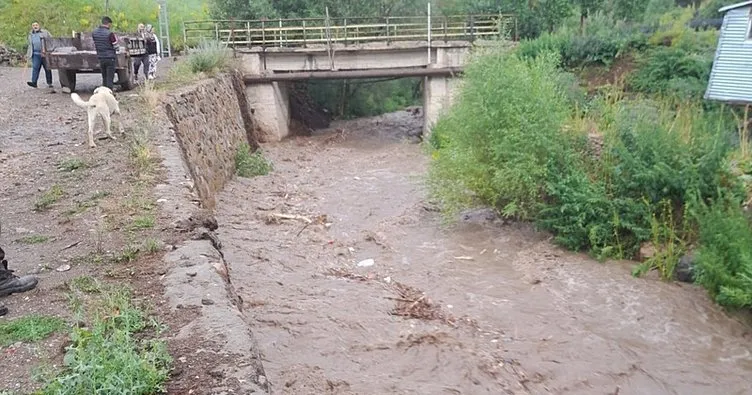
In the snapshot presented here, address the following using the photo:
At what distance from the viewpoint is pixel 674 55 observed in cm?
2011

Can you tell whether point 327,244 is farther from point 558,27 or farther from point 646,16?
point 646,16

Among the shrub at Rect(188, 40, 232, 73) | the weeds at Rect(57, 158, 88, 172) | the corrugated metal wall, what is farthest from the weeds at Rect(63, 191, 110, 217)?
the corrugated metal wall

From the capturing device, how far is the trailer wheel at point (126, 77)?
1424 cm

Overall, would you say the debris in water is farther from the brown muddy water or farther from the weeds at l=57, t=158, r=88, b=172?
the weeds at l=57, t=158, r=88, b=172

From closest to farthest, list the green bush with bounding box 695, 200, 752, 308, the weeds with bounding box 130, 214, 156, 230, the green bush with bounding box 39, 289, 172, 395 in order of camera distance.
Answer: the green bush with bounding box 39, 289, 172, 395, the weeds with bounding box 130, 214, 156, 230, the green bush with bounding box 695, 200, 752, 308

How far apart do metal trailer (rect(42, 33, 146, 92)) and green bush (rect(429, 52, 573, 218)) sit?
743 centimetres

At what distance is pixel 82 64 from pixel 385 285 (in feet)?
30.0

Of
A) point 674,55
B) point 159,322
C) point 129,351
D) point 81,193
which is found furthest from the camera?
point 674,55

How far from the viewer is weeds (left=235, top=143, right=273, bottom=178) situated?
16562 millimetres

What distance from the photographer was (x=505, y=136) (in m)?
11.3

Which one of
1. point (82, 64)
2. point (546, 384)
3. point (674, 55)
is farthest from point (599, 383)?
point (674, 55)

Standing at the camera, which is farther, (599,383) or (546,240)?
(546,240)

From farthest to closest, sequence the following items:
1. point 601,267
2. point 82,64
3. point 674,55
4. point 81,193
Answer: point 674,55 < point 82,64 < point 601,267 < point 81,193

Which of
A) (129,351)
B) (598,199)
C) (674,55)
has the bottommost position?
(598,199)
